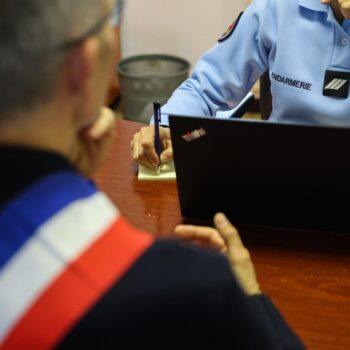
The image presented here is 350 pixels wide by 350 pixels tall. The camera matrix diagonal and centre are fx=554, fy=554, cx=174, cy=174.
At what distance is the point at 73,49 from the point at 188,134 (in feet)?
1.57

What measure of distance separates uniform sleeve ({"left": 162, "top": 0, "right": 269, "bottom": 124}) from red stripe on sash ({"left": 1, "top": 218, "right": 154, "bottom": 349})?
38.4 inches

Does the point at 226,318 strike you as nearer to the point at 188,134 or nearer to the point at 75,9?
the point at 75,9

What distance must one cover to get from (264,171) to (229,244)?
155mm

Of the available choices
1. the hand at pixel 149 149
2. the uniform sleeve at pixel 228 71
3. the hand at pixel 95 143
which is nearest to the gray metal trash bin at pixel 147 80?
the uniform sleeve at pixel 228 71

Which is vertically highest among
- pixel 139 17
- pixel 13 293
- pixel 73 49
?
pixel 73 49

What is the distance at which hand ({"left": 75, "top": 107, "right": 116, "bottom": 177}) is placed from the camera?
2.10 ft

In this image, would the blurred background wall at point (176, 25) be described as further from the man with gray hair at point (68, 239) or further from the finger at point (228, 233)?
the man with gray hair at point (68, 239)

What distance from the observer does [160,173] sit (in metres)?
1.25

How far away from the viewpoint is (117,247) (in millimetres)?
512

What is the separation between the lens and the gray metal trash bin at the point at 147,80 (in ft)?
10.6

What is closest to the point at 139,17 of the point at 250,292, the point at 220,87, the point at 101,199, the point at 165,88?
the point at 165,88

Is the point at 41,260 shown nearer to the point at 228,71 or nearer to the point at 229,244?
the point at 229,244

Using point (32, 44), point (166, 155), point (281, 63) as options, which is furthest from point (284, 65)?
point (32, 44)

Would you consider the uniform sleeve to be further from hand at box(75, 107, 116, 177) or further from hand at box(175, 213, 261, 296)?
hand at box(75, 107, 116, 177)
